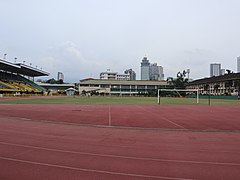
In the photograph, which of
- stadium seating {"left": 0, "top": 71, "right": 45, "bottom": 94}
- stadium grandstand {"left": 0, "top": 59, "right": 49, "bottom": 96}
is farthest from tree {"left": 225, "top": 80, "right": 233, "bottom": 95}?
stadium seating {"left": 0, "top": 71, "right": 45, "bottom": 94}

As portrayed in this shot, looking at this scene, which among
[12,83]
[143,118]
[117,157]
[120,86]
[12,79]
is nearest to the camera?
[117,157]

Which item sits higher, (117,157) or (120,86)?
(120,86)

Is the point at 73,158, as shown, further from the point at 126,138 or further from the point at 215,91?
the point at 215,91

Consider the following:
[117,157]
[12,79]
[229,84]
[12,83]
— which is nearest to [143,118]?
[117,157]

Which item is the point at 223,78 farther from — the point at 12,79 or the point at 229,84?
the point at 12,79

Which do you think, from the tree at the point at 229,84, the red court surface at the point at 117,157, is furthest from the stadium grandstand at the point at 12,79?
the tree at the point at 229,84

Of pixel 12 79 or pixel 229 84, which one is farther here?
pixel 12 79

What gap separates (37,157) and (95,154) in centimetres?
167

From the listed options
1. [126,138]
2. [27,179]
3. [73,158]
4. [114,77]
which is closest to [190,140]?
[126,138]

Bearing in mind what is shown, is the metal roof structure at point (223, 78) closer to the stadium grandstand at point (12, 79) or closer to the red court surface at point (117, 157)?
the stadium grandstand at point (12, 79)

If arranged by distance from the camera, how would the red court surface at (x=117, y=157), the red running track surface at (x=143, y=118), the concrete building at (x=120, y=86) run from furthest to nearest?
the concrete building at (x=120, y=86), the red running track surface at (x=143, y=118), the red court surface at (x=117, y=157)

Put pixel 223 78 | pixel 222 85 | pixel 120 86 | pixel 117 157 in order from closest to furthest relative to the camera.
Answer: pixel 117 157, pixel 222 85, pixel 223 78, pixel 120 86

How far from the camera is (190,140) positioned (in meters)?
9.84

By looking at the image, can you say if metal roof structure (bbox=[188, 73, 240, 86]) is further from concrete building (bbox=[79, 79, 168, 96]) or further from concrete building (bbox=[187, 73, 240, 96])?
concrete building (bbox=[79, 79, 168, 96])
